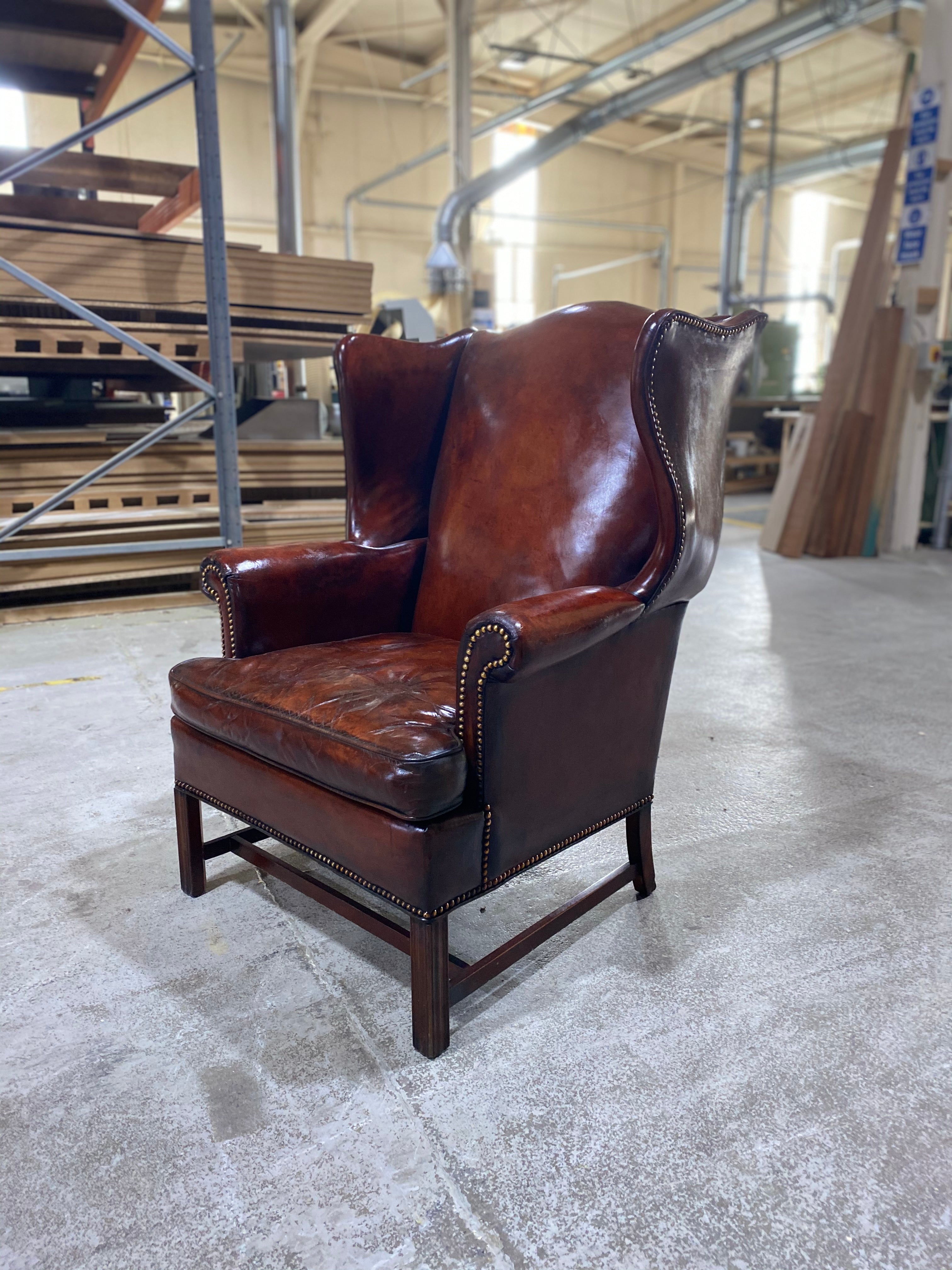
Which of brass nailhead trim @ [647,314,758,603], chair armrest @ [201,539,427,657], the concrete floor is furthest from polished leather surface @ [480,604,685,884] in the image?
chair armrest @ [201,539,427,657]

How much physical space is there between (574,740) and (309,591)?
0.66 meters

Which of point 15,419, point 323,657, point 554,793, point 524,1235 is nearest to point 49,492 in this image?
point 15,419

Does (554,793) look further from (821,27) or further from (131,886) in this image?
(821,27)

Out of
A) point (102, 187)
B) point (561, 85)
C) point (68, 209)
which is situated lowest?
point (68, 209)

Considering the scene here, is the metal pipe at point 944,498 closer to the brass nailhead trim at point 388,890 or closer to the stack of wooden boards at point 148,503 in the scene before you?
the stack of wooden boards at point 148,503

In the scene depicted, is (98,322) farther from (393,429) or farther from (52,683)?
(393,429)

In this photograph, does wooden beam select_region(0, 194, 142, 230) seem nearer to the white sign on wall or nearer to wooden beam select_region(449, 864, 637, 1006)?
wooden beam select_region(449, 864, 637, 1006)

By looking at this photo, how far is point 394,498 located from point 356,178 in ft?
37.4

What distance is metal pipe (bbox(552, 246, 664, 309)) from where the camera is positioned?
13195mm

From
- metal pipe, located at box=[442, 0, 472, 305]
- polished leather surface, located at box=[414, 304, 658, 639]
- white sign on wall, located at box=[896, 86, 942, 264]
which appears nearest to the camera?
polished leather surface, located at box=[414, 304, 658, 639]

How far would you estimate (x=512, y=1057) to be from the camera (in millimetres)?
1288

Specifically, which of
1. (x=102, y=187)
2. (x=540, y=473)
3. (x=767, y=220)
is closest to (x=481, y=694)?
(x=540, y=473)

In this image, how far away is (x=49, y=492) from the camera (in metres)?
3.77

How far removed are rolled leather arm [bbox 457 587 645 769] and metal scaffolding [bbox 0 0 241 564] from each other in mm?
2534
